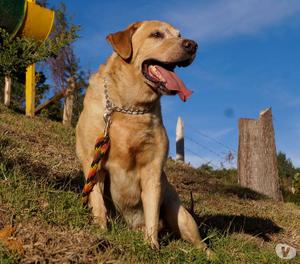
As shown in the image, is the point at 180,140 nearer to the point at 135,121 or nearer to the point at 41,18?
the point at 41,18

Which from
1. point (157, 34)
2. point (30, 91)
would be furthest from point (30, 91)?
point (157, 34)

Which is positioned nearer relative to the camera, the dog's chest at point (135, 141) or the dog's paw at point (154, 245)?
the dog's paw at point (154, 245)

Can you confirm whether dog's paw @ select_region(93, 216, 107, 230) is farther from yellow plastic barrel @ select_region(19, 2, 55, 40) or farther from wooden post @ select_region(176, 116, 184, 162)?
wooden post @ select_region(176, 116, 184, 162)

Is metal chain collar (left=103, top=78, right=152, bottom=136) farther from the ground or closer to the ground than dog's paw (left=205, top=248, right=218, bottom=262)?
farther from the ground

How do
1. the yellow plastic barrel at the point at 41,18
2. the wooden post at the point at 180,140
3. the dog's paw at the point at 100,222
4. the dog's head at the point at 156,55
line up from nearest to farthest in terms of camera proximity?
the dog's paw at the point at 100,222
the dog's head at the point at 156,55
the yellow plastic barrel at the point at 41,18
the wooden post at the point at 180,140

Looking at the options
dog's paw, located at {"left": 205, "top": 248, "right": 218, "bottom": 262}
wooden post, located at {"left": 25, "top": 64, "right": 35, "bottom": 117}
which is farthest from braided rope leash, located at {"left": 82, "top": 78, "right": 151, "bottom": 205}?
wooden post, located at {"left": 25, "top": 64, "right": 35, "bottom": 117}

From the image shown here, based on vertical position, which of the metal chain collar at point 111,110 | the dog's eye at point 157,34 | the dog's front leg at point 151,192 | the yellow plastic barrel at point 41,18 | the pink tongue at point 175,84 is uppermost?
the yellow plastic barrel at point 41,18

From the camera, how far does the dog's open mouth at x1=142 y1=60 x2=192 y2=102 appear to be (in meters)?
3.88

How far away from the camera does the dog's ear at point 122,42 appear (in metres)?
4.07

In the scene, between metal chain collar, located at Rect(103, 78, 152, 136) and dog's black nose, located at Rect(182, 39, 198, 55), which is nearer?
metal chain collar, located at Rect(103, 78, 152, 136)

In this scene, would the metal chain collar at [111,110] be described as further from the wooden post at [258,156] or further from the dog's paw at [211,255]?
the wooden post at [258,156]

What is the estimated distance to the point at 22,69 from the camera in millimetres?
5004

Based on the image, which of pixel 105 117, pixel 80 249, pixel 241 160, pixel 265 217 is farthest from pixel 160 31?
pixel 241 160

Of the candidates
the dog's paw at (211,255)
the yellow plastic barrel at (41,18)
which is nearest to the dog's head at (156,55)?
the dog's paw at (211,255)
